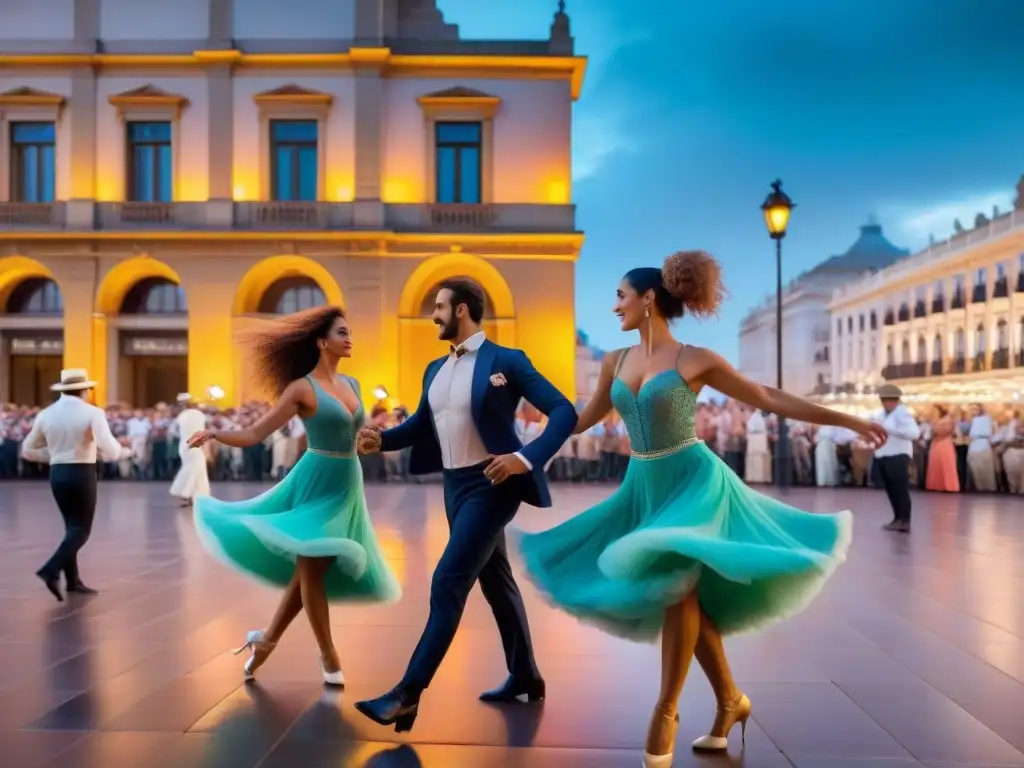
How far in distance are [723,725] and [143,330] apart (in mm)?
29082

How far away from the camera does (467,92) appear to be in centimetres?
3036

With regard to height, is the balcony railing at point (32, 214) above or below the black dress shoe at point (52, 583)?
above

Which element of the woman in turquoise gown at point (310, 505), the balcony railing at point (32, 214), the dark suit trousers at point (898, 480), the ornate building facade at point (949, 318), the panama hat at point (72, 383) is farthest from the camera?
the ornate building facade at point (949, 318)

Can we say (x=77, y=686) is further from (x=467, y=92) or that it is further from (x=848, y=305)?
(x=848, y=305)

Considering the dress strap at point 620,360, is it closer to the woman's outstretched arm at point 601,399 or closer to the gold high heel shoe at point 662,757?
the woman's outstretched arm at point 601,399

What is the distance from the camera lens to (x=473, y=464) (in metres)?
4.84

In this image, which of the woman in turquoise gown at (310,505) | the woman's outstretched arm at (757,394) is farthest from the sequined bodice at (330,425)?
the woman's outstretched arm at (757,394)

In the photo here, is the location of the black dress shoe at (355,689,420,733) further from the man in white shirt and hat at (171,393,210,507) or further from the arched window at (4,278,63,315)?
the arched window at (4,278,63,315)

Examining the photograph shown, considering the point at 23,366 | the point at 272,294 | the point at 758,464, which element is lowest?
the point at 758,464

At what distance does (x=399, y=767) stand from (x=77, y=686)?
2.33 metres

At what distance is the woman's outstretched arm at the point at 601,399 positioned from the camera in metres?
4.79

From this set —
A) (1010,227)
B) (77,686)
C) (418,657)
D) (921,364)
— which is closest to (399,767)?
(418,657)

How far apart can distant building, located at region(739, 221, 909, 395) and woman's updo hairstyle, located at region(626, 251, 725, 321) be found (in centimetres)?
7184

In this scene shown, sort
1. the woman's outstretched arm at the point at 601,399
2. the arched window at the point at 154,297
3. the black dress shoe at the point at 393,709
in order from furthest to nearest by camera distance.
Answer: the arched window at the point at 154,297, the woman's outstretched arm at the point at 601,399, the black dress shoe at the point at 393,709
